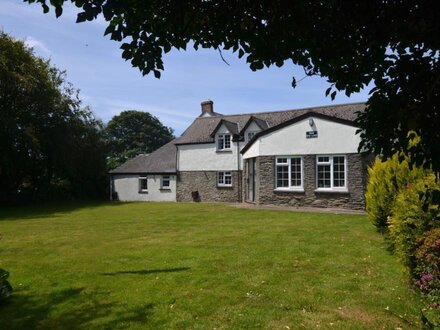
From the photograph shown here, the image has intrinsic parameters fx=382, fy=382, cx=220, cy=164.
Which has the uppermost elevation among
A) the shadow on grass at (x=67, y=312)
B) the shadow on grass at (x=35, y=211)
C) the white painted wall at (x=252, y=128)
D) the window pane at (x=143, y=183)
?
the white painted wall at (x=252, y=128)

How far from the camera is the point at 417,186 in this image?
7.34 meters

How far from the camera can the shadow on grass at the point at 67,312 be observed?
5.73 metres

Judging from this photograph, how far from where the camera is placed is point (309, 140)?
22359mm

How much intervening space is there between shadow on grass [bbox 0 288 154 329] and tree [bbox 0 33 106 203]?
78.1 feet

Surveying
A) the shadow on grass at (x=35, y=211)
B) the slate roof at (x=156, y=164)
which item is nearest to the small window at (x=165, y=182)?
the slate roof at (x=156, y=164)

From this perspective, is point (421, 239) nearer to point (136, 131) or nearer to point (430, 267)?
point (430, 267)

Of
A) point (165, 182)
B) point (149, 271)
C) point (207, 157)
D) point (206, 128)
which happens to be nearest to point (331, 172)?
point (207, 157)

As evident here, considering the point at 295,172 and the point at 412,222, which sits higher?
the point at 295,172

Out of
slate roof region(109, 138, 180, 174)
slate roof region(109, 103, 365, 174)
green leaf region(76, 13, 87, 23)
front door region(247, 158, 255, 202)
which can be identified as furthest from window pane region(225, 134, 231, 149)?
green leaf region(76, 13, 87, 23)

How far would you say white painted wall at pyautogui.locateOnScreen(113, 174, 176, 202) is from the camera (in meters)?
33.2

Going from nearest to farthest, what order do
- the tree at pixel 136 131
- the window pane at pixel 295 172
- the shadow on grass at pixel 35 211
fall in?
the shadow on grass at pixel 35 211
the window pane at pixel 295 172
the tree at pixel 136 131

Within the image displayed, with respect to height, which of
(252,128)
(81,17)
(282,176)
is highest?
(252,128)

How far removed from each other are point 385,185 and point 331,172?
1028 cm

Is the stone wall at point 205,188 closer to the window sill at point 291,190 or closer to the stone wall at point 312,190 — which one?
the stone wall at point 312,190
